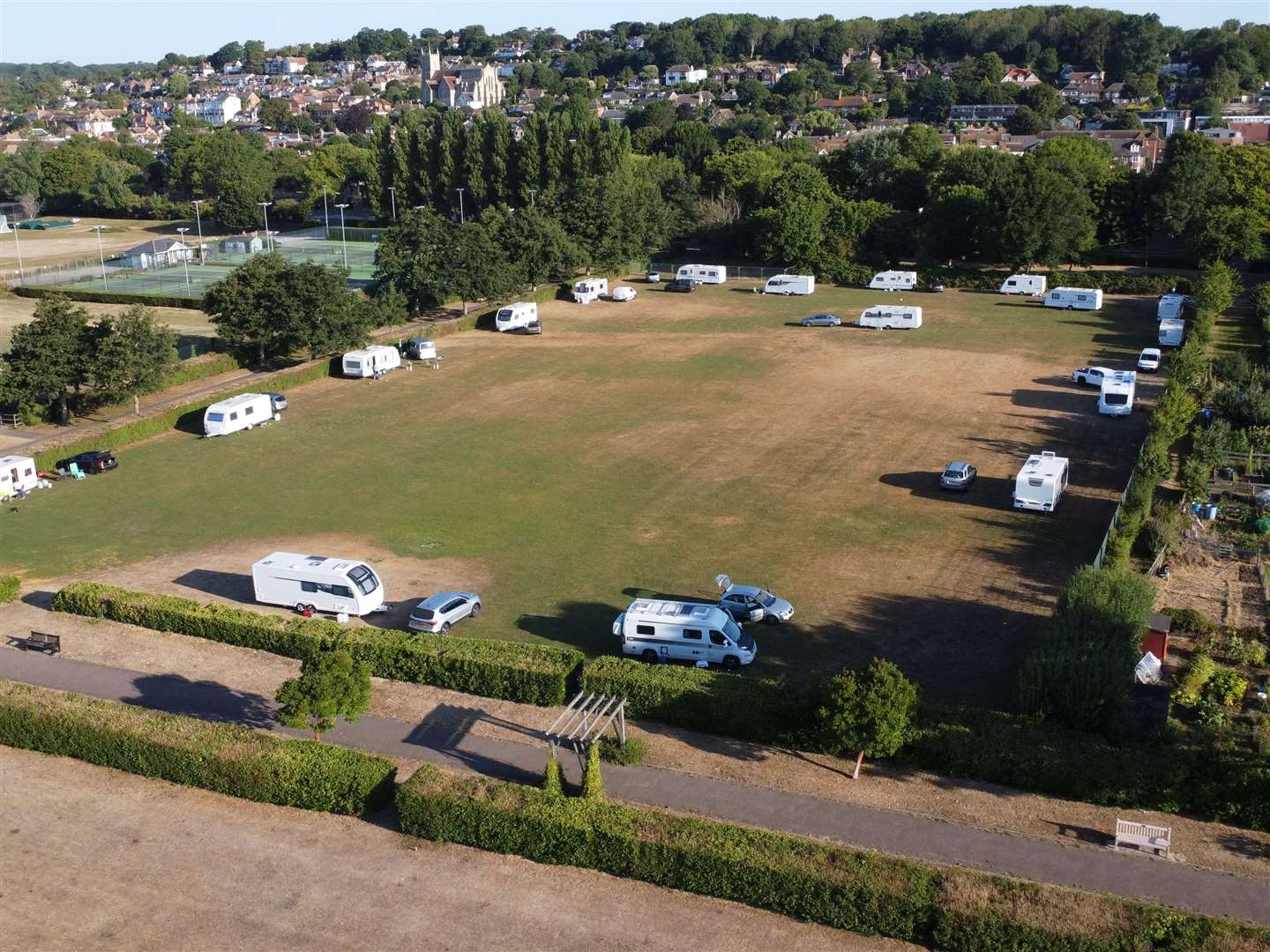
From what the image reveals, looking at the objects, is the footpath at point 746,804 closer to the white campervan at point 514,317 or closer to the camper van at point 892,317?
the white campervan at point 514,317

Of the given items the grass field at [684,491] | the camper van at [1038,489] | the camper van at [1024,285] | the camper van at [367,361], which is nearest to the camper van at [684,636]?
the grass field at [684,491]

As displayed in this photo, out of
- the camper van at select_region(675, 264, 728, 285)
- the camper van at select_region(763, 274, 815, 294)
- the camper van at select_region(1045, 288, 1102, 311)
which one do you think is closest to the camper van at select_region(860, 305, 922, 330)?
the camper van at select_region(1045, 288, 1102, 311)

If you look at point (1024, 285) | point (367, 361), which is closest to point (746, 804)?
point (367, 361)

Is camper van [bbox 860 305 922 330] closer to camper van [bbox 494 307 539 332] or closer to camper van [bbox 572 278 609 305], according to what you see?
camper van [bbox 572 278 609 305]

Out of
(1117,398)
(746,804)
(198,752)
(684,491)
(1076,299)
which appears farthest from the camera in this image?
(1076,299)

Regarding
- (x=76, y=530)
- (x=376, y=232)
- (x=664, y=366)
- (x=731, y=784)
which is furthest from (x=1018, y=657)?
(x=376, y=232)

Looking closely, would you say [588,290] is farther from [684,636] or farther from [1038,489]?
[684,636]
